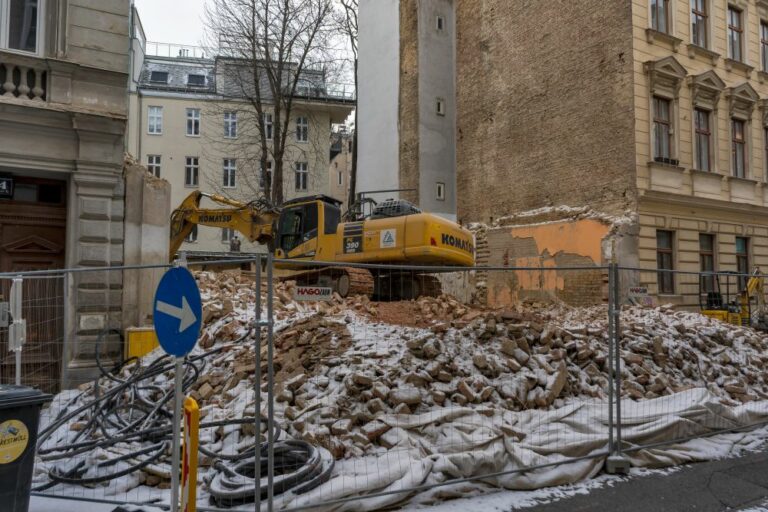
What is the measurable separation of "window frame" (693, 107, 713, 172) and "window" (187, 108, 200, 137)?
27915 millimetres

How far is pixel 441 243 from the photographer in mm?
12789

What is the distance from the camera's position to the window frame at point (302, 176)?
120ft

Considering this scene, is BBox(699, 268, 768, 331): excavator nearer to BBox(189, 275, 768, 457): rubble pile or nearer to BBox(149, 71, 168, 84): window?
BBox(189, 275, 768, 457): rubble pile

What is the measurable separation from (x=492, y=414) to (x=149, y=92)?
35.0m

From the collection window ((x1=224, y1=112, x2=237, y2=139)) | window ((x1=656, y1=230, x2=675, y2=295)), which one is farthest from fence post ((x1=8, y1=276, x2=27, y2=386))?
window ((x1=224, y1=112, x2=237, y2=139))

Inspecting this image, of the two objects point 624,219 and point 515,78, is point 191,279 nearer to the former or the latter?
point 624,219

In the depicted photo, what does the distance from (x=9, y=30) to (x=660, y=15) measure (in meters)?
18.7

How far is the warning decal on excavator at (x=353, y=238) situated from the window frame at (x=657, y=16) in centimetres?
1252

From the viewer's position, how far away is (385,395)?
6438 mm

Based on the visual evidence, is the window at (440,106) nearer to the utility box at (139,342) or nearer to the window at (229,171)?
the window at (229,171)

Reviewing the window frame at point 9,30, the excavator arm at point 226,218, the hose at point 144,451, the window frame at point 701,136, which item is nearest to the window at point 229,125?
the excavator arm at point 226,218

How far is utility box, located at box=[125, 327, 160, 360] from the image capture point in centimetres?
927

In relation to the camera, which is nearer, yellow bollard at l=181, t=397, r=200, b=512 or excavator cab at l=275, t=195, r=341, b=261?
yellow bollard at l=181, t=397, r=200, b=512

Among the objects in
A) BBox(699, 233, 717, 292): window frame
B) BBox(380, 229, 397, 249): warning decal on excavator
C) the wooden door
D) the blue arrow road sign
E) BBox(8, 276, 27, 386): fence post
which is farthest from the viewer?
BBox(699, 233, 717, 292): window frame
